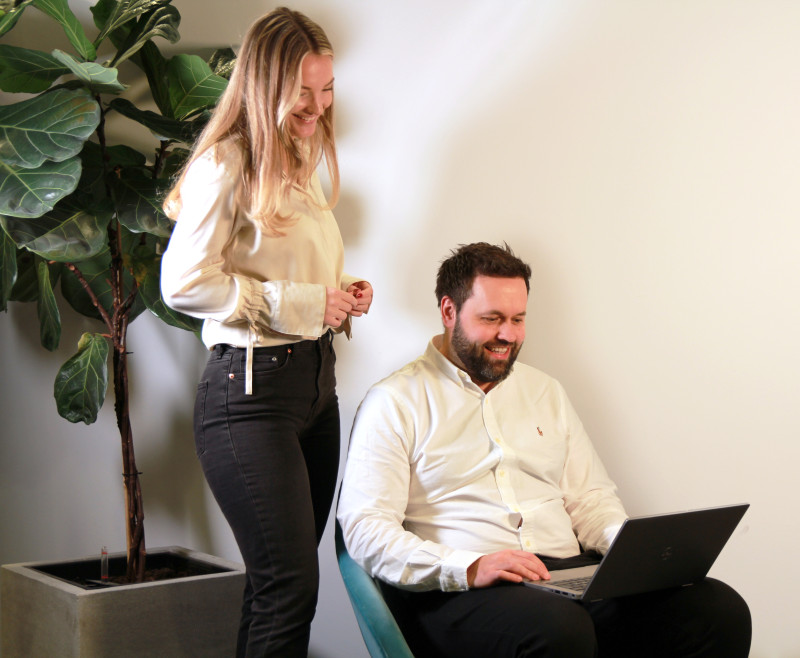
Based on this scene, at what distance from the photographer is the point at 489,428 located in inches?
77.3

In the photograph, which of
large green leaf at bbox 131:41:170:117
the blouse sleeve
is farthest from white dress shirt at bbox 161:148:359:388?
large green leaf at bbox 131:41:170:117

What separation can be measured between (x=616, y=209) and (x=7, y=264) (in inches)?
66.7

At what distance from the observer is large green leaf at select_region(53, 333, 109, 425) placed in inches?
97.5

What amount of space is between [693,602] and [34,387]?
7.74 ft

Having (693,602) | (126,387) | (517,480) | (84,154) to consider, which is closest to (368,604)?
(517,480)

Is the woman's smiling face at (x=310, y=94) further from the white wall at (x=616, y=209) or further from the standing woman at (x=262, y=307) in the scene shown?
the white wall at (x=616, y=209)

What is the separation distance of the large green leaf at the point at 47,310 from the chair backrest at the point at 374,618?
4.56 ft

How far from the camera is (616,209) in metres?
2.10

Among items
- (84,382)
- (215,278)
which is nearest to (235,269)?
(215,278)

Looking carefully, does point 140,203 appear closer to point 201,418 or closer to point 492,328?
point 201,418

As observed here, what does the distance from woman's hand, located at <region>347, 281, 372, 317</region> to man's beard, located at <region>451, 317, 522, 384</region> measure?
272 millimetres

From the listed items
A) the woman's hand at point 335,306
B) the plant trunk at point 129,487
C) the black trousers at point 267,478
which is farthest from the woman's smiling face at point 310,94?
the plant trunk at point 129,487

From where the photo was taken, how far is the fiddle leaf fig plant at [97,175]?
205cm

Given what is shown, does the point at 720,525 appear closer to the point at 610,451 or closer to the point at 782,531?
the point at 782,531
